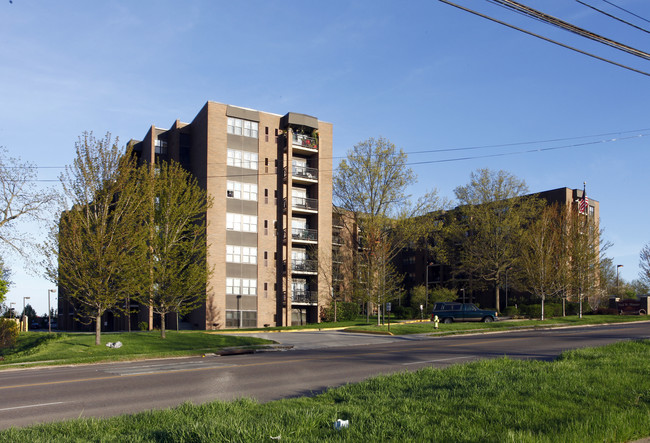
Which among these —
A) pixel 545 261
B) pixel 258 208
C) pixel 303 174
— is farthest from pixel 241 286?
pixel 545 261

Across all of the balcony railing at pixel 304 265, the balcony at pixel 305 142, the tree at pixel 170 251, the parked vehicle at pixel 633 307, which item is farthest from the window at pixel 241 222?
the parked vehicle at pixel 633 307

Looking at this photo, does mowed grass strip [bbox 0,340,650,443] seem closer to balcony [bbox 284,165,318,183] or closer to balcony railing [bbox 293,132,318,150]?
balcony [bbox 284,165,318,183]

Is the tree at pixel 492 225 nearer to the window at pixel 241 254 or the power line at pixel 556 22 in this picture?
the window at pixel 241 254

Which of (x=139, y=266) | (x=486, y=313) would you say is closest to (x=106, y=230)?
(x=139, y=266)

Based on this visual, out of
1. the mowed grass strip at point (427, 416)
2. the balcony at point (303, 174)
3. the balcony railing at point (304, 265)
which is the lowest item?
the mowed grass strip at point (427, 416)

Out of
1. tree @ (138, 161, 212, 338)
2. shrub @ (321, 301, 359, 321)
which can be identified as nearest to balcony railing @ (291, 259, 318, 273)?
shrub @ (321, 301, 359, 321)

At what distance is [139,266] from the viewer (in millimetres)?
26828

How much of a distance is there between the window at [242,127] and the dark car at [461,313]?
71.3ft

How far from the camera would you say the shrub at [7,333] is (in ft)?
108

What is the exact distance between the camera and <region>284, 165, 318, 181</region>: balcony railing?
49.3 meters

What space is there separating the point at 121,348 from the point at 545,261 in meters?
33.0

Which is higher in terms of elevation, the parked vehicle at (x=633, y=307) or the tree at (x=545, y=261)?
the tree at (x=545, y=261)

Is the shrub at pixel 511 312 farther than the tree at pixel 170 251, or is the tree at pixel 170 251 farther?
the shrub at pixel 511 312

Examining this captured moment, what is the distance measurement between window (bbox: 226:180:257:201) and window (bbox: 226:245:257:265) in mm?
4286
